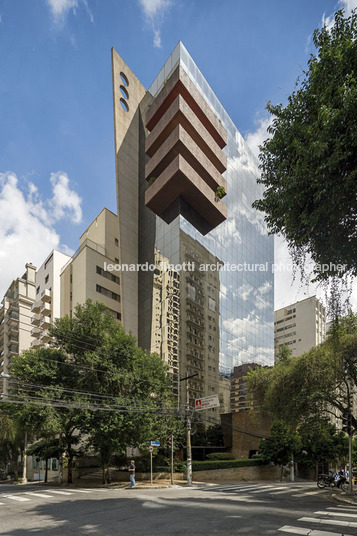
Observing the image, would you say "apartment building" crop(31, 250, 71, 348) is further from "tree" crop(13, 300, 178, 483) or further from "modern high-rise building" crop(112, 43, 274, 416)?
"tree" crop(13, 300, 178, 483)

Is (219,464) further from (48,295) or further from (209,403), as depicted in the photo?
(48,295)

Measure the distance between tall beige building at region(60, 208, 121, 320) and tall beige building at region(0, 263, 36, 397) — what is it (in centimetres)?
1815

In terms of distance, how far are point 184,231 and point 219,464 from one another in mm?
24591

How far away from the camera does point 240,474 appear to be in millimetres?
33719

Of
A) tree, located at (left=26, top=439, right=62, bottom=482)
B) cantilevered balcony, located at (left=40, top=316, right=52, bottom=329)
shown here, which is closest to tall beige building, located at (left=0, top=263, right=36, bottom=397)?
cantilevered balcony, located at (left=40, top=316, right=52, bottom=329)

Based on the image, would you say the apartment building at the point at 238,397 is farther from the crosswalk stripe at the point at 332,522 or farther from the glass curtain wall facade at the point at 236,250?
the crosswalk stripe at the point at 332,522

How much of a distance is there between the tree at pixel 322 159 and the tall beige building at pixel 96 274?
39410 mm

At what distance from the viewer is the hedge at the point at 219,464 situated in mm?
31562

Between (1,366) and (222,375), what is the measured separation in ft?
161

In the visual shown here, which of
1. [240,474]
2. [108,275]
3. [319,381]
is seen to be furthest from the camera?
[108,275]

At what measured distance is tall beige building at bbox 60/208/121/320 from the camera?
166 feet

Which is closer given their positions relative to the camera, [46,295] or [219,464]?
[219,464]

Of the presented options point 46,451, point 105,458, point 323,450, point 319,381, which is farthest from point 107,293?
point 319,381

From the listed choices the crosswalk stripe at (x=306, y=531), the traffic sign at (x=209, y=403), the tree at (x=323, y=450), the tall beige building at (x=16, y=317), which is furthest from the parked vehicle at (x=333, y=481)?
the tall beige building at (x=16, y=317)
